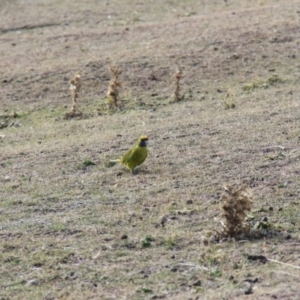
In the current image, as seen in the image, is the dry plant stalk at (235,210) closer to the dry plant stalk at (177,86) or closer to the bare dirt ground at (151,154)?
the bare dirt ground at (151,154)

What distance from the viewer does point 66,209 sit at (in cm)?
788

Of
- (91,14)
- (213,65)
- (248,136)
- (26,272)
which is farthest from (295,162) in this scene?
(91,14)

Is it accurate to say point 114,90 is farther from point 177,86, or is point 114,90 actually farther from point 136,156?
point 136,156

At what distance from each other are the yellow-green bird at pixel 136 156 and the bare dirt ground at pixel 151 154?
0.12 m

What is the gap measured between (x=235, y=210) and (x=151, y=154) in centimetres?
266

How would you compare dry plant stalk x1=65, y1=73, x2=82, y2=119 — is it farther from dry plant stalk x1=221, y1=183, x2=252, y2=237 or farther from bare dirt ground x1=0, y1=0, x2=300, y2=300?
dry plant stalk x1=221, y1=183, x2=252, y2=237

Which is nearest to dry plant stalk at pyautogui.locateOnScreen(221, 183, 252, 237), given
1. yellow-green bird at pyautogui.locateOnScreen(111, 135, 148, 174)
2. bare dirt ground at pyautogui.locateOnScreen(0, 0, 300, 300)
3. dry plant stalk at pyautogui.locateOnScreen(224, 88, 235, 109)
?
bare dirt ground at pyautogui.locateOnScreen(0, 0, 300, 300)

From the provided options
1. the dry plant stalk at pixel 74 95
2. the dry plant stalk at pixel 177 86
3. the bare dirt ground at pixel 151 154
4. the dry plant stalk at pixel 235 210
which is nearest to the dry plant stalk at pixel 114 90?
the bare dirt ground at pixel 151 154

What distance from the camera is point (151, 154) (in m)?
9.35

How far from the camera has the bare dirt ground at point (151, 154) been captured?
644cm

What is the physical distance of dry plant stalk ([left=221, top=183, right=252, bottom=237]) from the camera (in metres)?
6.77

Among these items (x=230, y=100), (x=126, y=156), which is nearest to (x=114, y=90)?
(x=230, y=100)

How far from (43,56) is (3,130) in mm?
3503

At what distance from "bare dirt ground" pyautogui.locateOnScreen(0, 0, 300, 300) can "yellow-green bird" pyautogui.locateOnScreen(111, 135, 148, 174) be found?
4.5 inches
